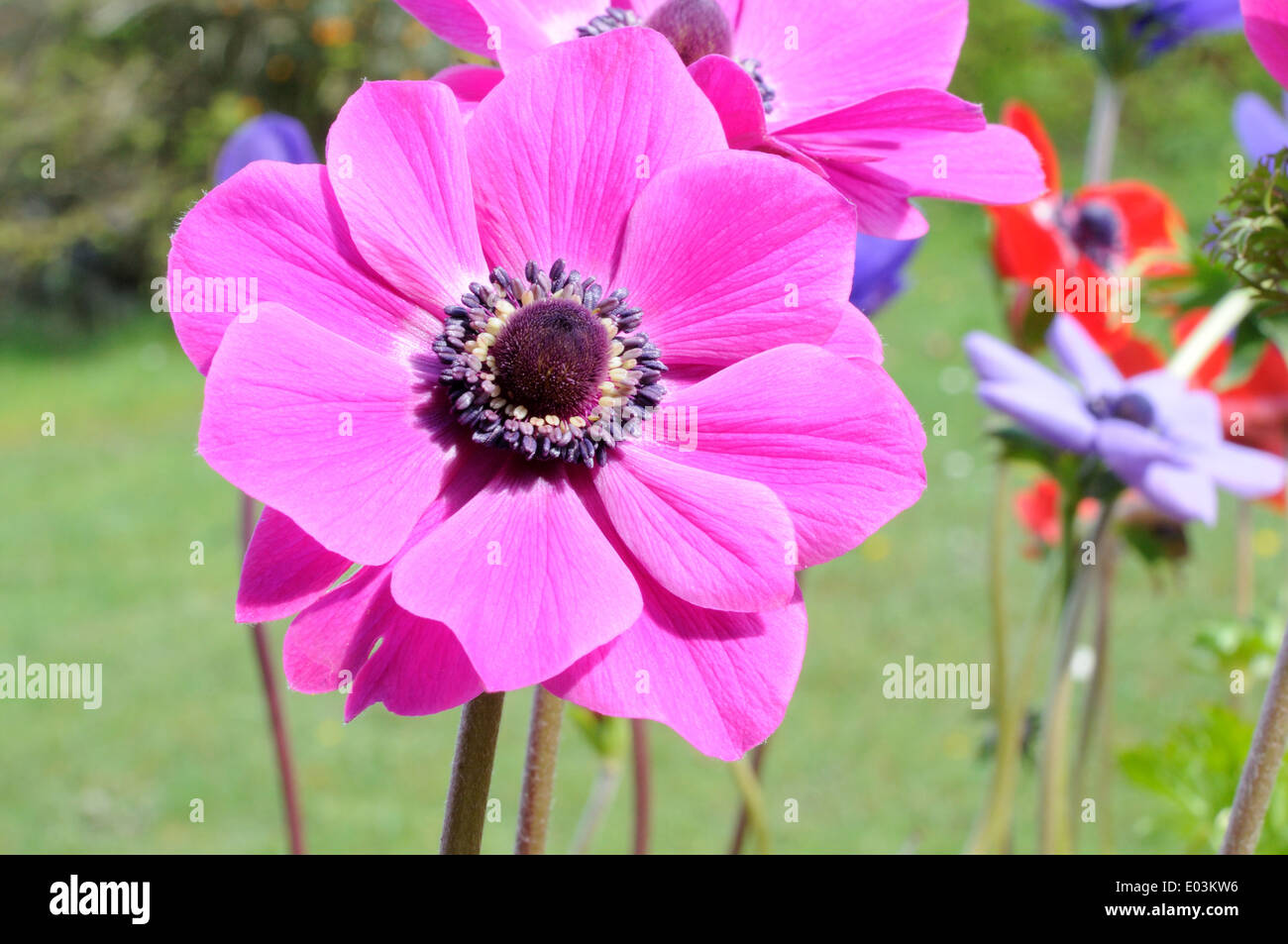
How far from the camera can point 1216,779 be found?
104 cm

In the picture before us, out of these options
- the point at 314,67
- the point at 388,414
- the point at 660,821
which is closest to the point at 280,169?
the point at 388,414

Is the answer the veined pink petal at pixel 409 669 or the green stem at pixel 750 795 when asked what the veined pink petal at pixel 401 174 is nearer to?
the veined pink petal at pixel 409 669

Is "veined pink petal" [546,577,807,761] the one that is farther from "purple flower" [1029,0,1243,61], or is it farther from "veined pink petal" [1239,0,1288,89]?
"purple flower" [1029,0,1243,61]

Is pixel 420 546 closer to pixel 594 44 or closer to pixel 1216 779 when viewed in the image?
pixel 594 44

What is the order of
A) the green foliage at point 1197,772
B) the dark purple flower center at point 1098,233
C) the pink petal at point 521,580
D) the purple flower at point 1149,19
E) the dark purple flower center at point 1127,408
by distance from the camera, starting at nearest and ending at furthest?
the pink petal at point 521,580 → the dark purple flower center at point 1127,408 → the green foliage at point 1197,772 → the purple flower at point 1149,19 → the dark purple flower center at point 1098,233

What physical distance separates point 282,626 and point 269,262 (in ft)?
4.86

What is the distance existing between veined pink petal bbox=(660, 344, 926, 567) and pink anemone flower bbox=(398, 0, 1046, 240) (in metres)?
0.08

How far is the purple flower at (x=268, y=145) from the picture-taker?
33.2 inches

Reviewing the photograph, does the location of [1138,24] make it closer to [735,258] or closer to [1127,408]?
[1127,408]

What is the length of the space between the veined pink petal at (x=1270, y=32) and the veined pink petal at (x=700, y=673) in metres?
0.29

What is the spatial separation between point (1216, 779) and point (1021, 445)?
33 cm

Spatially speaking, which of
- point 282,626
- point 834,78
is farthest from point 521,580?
point 282,626

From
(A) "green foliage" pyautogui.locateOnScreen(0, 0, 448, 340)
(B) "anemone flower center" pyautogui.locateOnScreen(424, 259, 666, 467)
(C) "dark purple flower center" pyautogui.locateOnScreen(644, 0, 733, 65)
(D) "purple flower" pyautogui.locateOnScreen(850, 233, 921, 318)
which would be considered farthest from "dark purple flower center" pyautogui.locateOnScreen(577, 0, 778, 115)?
(A) "green foliage" pyautogui.locateOnScreen(0, 0, 448, 340)

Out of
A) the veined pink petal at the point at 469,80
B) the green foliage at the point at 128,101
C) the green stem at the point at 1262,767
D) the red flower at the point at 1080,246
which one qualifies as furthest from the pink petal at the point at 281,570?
the green foliage at the point at 128,101
